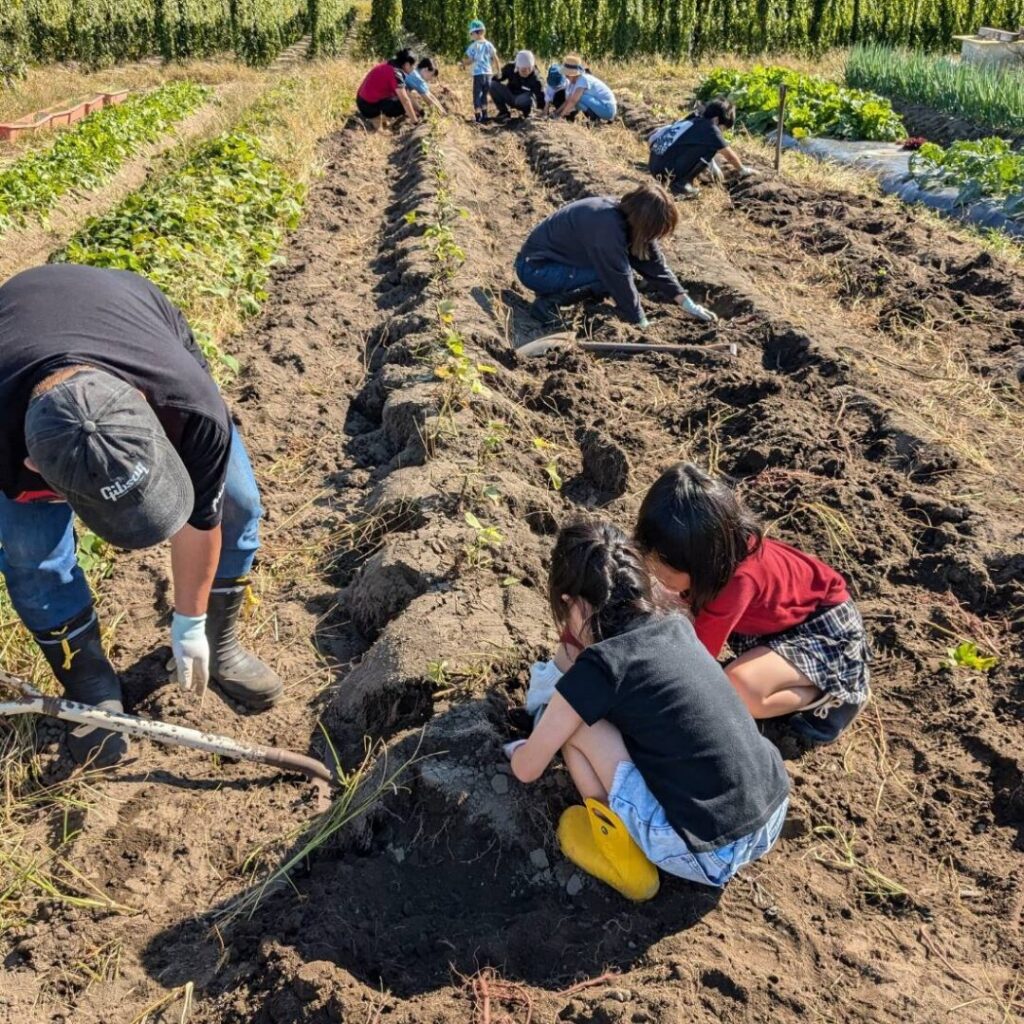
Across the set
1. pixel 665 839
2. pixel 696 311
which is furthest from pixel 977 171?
pixel 665 839

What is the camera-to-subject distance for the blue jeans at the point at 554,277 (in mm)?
6402

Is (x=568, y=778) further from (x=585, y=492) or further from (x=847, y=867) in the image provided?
(x=585, y=492)

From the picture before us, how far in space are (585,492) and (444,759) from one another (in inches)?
81.3

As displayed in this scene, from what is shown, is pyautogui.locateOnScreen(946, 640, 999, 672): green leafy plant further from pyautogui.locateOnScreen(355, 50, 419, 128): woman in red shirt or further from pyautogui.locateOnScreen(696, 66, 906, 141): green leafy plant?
pyautogui.locateOnScreen(355, 50, 419, 128): woman in red shirt

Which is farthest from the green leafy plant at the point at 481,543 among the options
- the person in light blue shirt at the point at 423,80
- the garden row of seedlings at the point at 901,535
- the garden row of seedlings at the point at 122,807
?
the person in light blue shirt at the point at 423,80

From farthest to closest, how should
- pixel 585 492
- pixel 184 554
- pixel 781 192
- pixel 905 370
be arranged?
pixel 781 192
pixel 905 370
pixel 585 492
pixel 184 554

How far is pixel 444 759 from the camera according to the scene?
2.83 m

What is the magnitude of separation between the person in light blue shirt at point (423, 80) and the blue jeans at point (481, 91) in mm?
676

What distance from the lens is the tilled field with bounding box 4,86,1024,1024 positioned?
2420 millimetres

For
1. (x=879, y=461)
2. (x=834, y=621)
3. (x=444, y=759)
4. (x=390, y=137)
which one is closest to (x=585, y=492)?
(x=879, y=461)

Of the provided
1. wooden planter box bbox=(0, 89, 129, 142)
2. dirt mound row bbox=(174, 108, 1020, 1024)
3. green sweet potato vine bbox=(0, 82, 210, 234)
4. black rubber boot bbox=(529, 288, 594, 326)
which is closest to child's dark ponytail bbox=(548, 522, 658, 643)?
dirt mound row bbox=(174, 108, 1020, 1024)

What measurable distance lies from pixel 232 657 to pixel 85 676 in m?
0.47

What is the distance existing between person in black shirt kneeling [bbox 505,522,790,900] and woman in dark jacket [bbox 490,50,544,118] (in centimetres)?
1340

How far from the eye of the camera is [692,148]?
31.1 ft
